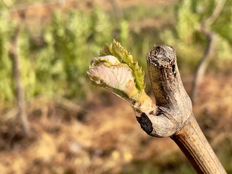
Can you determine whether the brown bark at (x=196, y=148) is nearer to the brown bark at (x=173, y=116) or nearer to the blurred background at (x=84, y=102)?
the brown bark at (x=173, y=116)

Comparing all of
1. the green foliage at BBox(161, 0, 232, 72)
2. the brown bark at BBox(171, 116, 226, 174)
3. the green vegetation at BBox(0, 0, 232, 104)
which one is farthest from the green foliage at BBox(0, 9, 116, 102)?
the brown bark at BBox(171, 116, 226, 174)

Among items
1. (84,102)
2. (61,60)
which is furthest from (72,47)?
(84,102)

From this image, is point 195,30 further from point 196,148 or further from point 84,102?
point 196,148

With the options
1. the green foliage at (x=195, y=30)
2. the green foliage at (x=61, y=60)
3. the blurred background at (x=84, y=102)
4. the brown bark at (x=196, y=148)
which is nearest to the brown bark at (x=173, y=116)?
the brown bark at (x=196, y=148)

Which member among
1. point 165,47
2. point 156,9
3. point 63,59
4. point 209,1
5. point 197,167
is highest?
point 165,47

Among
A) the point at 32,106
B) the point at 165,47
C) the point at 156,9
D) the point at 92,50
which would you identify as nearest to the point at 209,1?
the point at 92,50

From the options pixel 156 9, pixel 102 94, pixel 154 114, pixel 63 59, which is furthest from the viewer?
pixel 156 9

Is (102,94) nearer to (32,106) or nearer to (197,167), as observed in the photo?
(32,106)
